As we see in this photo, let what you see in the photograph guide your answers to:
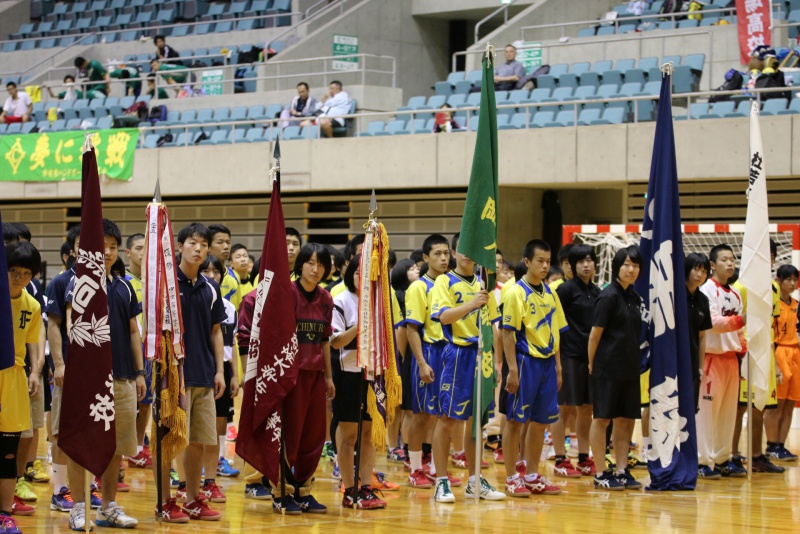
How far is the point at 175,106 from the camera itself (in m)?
22.2

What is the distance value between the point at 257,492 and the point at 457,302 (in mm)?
1825

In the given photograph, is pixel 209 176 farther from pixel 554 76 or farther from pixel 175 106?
pixel 554 76

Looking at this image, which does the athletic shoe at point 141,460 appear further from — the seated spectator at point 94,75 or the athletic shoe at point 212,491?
the seated spectator at point 94,75

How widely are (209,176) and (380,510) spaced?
43.2ft

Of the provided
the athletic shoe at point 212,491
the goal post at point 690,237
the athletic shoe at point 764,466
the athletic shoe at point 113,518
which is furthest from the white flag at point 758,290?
the athletic shoe at point 113,518

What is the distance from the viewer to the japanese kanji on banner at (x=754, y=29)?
656 inches

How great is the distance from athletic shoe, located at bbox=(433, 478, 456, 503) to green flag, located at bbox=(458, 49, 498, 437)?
0.41 m

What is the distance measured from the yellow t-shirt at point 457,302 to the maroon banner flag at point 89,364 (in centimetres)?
230

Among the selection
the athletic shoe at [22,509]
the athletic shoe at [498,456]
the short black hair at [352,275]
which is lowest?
the athletic shoe at [498,456]

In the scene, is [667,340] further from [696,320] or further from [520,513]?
[520,513]

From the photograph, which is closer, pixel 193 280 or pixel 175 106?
pixel 193 280

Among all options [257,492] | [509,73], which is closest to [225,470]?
[257,492]

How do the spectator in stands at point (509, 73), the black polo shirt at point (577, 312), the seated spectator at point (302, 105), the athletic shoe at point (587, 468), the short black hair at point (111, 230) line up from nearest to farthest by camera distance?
1. the short black hair at point (111, 230)
2. the black polo shirt at point (577, 312)
3. the athletic shoe at point (587, 468)
4. the spectator in stands at point (509, 73)
5. the seated spectator at point (302, 105)

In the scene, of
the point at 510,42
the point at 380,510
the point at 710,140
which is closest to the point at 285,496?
the point at 380,510
